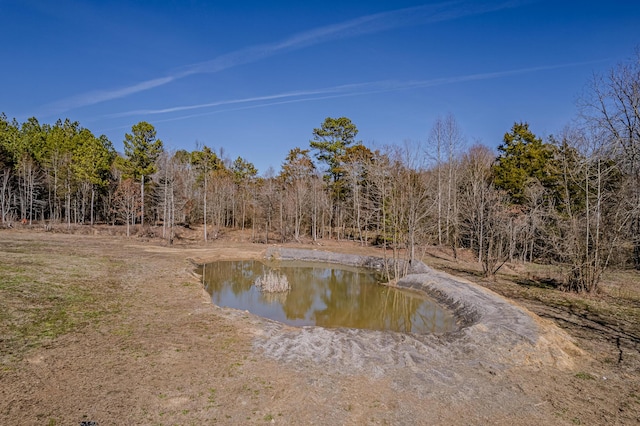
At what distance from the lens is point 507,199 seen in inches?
1035

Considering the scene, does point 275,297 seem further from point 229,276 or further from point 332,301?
point 229,276

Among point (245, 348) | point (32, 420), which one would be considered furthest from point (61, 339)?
point (245, 348)

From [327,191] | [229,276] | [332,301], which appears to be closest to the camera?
[332,301]

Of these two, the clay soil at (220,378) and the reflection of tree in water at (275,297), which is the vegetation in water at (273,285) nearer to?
the reflection of tree in water at (275,297)

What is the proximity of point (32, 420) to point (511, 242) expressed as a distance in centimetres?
1864

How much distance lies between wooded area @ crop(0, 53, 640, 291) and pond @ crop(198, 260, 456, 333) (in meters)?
3.44

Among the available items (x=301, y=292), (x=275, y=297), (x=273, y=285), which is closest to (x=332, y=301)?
(x=301, y=292)

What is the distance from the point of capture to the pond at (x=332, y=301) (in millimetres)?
11641

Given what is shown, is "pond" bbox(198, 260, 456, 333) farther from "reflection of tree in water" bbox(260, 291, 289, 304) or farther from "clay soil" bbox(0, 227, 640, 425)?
"clay soil" bbox(0, 227, 640, 425)

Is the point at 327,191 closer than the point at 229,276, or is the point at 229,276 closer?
the point at 229,276

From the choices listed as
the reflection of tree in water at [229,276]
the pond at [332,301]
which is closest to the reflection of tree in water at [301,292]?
the pond at [332,301]

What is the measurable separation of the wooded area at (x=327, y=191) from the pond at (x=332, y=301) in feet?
11.3

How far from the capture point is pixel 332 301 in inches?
584

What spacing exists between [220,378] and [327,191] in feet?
108
